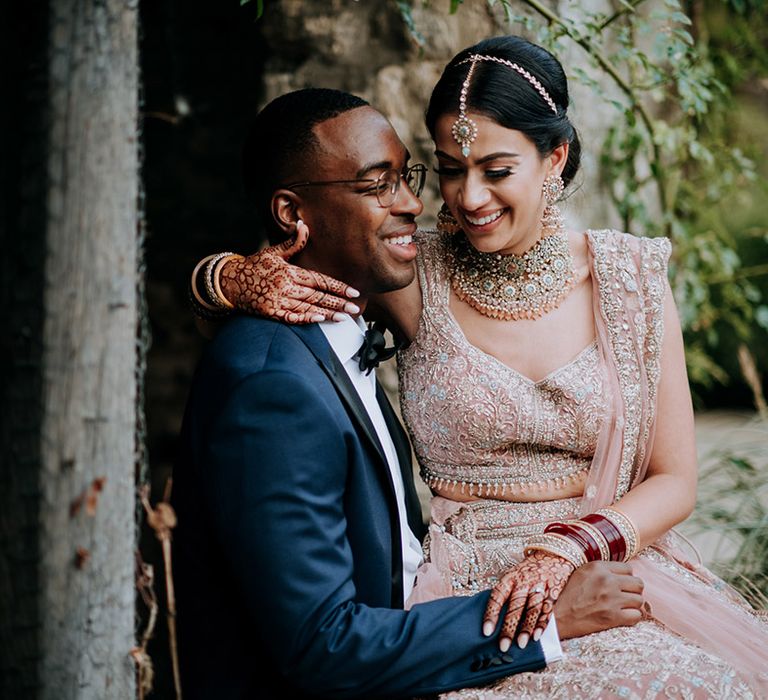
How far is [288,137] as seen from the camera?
2.39 m

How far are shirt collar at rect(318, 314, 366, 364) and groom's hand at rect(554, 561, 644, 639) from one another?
2.54ft

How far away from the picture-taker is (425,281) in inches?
109

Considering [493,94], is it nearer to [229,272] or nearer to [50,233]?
[229,272]

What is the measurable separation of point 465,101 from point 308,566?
4.25 feet

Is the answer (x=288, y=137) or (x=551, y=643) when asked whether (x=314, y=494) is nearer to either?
(x=551, y=643)

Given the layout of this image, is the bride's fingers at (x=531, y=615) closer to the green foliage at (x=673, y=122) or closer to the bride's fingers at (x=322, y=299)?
the bride's fingers at (x=322, y=299)

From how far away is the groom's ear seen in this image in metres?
2.39

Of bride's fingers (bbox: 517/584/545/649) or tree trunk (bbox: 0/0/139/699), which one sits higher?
tree trunk (bbox: 0/0/139/699)

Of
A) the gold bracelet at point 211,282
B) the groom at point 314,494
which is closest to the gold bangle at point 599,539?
the groom at point 314,494

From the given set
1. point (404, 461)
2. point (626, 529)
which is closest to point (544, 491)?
point (626, 529)

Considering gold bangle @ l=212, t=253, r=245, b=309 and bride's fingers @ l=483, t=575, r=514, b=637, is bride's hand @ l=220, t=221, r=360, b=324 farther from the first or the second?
bride's fingers @ l=483, t=575, r=514, b=637

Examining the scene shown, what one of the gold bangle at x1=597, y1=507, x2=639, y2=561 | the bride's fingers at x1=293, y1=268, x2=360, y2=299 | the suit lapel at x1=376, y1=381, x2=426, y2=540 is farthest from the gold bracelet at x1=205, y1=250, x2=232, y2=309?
the gold bangle at x1=597, y1=507, x2=639, y2=561

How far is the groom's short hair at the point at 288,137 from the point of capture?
7.79 feet

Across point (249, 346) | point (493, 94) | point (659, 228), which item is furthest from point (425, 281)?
point (659, 228)
